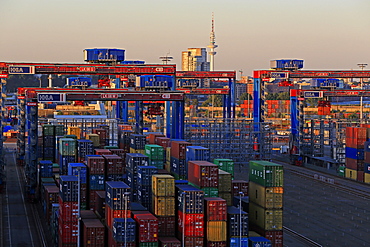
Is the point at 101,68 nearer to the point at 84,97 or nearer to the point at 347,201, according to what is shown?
the point at 84,97

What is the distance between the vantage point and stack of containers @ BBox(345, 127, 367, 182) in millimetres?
119312

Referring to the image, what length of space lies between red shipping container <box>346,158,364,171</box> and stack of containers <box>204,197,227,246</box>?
6476cm

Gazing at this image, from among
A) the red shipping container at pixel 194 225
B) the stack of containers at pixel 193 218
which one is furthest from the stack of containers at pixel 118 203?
the red shipping container at pixel 194 225

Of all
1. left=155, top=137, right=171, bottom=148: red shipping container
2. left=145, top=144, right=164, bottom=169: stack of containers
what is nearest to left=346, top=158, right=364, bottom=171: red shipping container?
left=155, top=137, right=171, bottom=148: red shipping container

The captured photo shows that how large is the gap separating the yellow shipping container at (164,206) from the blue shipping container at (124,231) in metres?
4.00

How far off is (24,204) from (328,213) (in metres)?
41.5

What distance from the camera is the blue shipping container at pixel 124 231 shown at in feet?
193

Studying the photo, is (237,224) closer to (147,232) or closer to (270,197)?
(270,197)

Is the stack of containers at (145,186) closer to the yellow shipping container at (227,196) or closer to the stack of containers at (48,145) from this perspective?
the yellow shipping container at (227,196)

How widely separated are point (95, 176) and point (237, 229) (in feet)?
67.8

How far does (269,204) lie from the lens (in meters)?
64.5

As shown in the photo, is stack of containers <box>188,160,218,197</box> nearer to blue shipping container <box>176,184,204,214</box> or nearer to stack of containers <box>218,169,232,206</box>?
stack of containers <box>218,169,232,206</box>

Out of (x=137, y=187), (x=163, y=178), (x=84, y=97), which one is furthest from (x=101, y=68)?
(x=163, y=178)

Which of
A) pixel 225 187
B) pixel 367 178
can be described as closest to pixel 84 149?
pixel 225 187
